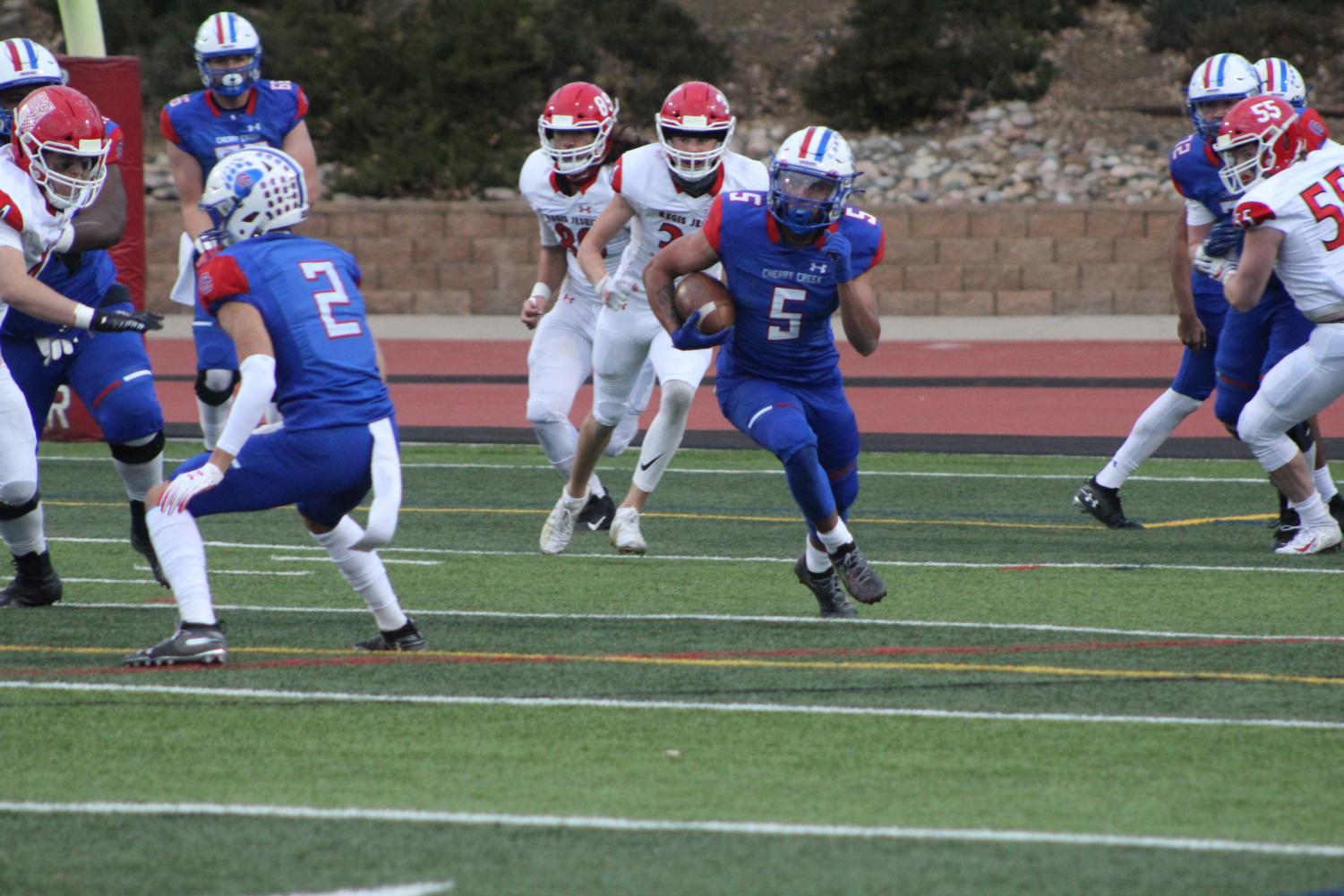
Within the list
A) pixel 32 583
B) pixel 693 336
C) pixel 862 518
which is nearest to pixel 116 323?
pixel 32 583

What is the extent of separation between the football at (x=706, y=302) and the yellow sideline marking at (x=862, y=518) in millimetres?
2578

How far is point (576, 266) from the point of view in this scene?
8453 millimetres

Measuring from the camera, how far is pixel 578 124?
800 centimetres

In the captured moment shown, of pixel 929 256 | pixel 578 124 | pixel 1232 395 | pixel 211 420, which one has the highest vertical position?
pixel 578 124

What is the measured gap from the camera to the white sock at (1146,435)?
8500mm

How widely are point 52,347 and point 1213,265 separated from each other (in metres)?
4.37

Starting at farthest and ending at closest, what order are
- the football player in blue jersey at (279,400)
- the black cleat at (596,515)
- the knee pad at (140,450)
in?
1. the black cleat at (596,515)
2. the knee pad at (140,450)
3. the football player in blue jersey at (279,400)

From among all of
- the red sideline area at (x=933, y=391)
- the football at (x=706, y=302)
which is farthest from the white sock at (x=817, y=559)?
the red sideline area at (x=933, y=391)

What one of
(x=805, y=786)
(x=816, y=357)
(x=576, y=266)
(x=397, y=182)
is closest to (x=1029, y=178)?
(x=397, y=182)

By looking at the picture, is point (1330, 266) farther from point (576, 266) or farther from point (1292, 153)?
point (576, 266)

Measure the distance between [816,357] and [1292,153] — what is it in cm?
220

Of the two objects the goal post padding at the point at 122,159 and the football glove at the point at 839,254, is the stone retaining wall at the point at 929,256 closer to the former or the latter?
the goal post padding at the point at 122,159

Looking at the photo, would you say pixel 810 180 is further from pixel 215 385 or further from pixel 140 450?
pixel 215 385

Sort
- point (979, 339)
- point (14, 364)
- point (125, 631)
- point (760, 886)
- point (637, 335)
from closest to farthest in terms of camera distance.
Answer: point (760, 886)
point (125, 631)
point (14, 364)
point (637, 335)
point (979, 339)
